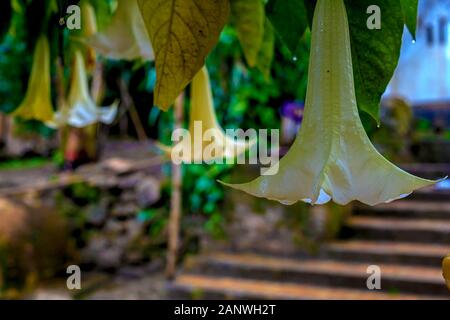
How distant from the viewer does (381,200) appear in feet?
0.68

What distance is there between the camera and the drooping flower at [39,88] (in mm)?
448

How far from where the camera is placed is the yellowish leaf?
0.24 meters

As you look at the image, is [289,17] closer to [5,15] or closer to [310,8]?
[310,8]

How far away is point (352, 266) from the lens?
2201 mm

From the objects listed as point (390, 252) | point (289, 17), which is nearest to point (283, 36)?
point (289, 17)

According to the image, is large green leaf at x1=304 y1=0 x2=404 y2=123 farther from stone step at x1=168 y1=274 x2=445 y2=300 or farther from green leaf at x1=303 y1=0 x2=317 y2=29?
stone step at x1=168 y1=274 x2=445 y2=300

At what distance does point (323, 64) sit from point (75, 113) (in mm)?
544

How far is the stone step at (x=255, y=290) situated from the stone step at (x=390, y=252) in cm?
27

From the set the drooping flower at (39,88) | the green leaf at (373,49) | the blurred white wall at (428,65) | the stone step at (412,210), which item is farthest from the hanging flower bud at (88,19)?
the blurred white wall at (428,65)

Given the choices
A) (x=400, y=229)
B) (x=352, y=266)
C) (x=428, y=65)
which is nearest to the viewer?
(x=352, y=266)

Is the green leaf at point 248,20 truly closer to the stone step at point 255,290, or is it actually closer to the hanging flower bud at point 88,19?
the hanging flower bud at point 88,19

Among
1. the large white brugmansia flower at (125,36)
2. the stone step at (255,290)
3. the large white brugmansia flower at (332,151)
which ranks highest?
the large white brugmansia flower at (125,36)

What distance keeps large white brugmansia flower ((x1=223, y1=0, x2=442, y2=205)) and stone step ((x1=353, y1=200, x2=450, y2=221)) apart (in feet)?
8.35

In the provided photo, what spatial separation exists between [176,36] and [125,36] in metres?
0.15
